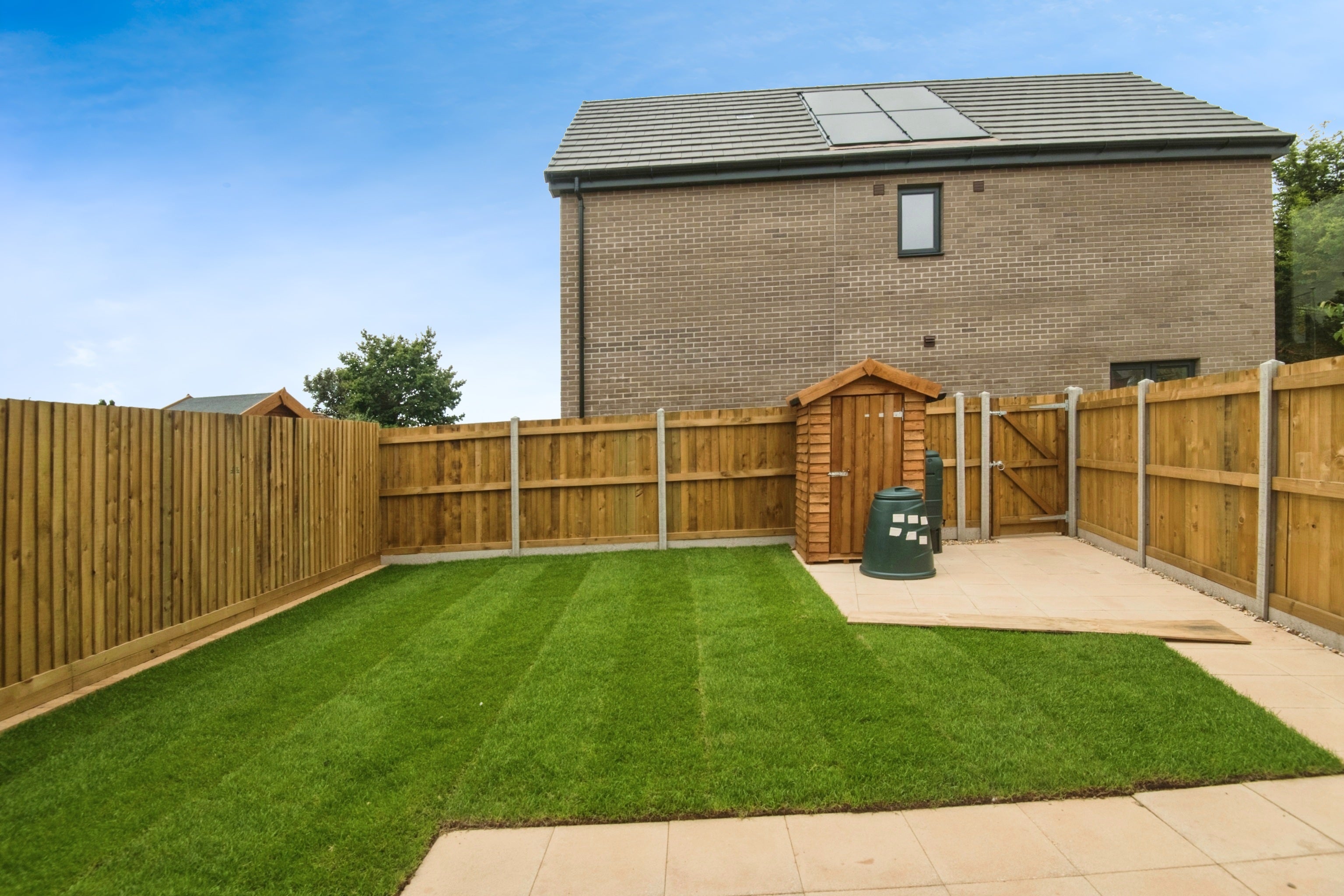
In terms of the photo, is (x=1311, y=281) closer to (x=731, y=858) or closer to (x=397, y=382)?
(x=731, y=858)

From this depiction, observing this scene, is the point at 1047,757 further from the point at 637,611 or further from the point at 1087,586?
the point at 1087,586

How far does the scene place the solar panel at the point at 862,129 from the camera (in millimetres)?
11492

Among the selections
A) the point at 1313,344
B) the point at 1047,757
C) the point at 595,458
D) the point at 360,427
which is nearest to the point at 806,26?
the point at 595,458

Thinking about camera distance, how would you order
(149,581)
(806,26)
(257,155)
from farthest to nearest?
(806,26) → (257,155) → (149,581)

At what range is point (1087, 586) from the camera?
21.9ft

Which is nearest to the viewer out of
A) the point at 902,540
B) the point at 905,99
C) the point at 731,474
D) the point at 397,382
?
the point at 902,540

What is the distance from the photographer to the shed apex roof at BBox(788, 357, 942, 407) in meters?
7.90

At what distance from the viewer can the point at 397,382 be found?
30.9 m

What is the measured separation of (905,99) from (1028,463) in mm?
8853

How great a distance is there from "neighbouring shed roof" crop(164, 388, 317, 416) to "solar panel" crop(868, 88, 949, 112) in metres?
13.5

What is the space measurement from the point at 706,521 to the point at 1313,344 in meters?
23.3

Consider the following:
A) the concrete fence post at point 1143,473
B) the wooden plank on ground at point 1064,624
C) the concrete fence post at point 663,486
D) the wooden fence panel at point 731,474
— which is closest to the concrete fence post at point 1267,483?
the wooden plank on ground at point 1064,624

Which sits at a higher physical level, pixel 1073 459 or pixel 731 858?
pixel 1073 459

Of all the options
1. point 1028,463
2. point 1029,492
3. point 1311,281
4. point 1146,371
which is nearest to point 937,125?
point 1146,371
